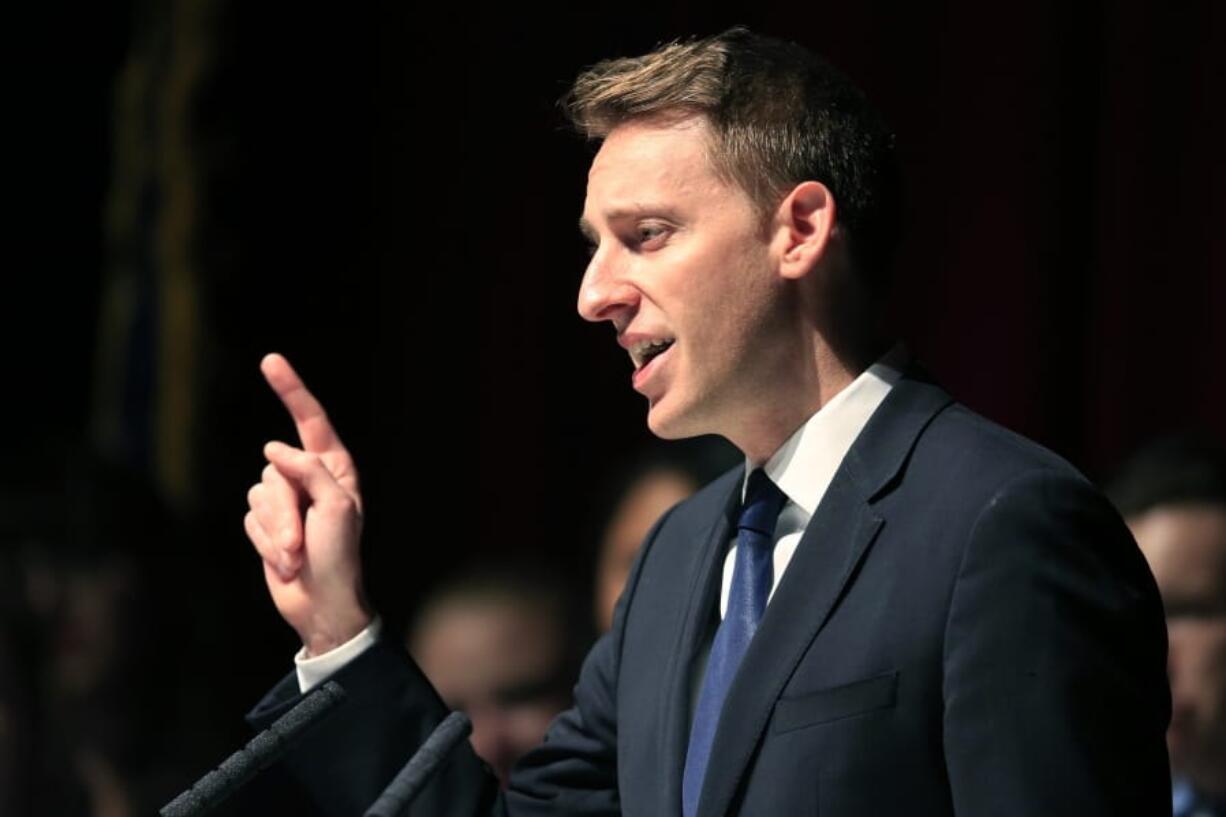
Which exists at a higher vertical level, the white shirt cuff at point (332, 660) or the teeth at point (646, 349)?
the teeth at point (646, 349)

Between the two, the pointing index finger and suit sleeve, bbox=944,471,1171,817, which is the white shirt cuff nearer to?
the pointing index finger

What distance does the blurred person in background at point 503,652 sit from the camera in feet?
8.77

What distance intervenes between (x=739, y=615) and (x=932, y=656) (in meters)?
0.17

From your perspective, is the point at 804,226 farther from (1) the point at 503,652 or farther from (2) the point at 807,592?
(1) the point at 503,652

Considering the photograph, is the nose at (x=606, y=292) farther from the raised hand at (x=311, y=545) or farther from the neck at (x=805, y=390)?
the raised hand at (x=311, y=545)

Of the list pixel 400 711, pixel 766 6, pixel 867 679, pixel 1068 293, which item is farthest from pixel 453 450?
pixel 867 679

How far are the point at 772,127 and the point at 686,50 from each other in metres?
0.10

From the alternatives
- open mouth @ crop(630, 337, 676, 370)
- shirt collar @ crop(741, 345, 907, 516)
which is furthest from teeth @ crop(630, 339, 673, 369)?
shirt collar @ crop(741, 345, 907, 516)

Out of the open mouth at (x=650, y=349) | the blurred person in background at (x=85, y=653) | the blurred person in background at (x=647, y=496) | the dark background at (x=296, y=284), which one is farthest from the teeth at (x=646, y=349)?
the dark background at (x=296, y=284)

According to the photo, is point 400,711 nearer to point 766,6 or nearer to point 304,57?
point 766,6

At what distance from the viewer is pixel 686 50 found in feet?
4.94

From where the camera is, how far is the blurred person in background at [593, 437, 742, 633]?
2.81 m

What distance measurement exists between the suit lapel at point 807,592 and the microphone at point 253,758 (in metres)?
0.25

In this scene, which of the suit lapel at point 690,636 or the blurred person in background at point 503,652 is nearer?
the suit lapel at point 690,636
